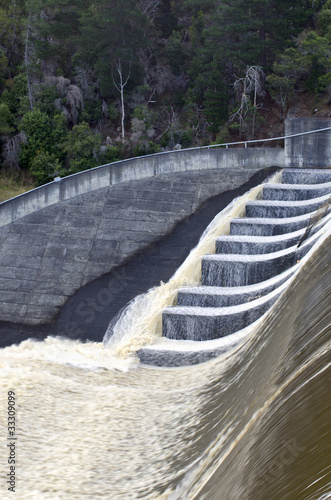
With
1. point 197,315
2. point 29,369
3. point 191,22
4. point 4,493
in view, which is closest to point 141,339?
point 197,315

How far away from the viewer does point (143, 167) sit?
1202cm

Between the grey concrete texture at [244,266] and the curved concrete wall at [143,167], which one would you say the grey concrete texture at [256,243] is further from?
the curved concrete wall at [143,167]

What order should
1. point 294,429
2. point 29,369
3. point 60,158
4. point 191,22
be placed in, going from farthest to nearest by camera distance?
point 191,22
point 60,158
point 29,369
point 294,429

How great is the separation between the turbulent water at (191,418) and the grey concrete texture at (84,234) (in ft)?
5.71

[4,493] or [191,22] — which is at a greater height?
[191,22]

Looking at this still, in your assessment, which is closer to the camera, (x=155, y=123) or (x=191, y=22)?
(x=155, y=123)

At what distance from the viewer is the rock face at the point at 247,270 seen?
8.27 m

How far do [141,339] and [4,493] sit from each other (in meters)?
3.54

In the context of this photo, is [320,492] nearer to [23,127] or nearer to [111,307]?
[111,307]

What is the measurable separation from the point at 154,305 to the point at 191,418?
11.6ft

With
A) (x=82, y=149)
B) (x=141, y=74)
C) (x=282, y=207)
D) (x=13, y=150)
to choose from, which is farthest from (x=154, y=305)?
(x=141, y=74)

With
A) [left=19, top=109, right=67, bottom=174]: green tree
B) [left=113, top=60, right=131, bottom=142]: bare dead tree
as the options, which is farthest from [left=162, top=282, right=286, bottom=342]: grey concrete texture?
[left=113, top=60, right=131, bottom=142]: bare dead tree

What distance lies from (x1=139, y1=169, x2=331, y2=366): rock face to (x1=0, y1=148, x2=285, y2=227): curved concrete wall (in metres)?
1.53

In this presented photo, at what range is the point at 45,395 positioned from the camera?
7.48 metres
